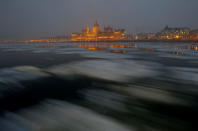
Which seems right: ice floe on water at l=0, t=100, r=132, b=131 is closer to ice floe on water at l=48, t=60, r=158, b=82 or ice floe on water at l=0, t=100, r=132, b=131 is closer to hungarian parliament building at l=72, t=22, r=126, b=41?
ice floe on water at l=48, t=60, r=158, b=82

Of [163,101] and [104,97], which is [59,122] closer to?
[104,97]

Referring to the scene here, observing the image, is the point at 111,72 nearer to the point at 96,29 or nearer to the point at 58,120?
the point at 58,120

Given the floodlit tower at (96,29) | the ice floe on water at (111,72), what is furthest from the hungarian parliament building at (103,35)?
the ice floe on water at (111,72)

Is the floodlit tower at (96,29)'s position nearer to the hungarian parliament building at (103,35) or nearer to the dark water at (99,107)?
the hungarian parliament building at (103,35)

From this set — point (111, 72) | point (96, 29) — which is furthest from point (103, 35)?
point (111, 72)

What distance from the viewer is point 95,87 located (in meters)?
4.50

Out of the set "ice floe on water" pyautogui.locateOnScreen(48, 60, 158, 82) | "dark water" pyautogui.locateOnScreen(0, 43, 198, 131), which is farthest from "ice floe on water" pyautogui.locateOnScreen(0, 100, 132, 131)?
"ice floe on water" pyautogui.locateOnScreen(48, 60, 158, 82)

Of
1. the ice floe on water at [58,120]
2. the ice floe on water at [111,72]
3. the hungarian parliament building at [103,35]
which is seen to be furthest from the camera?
the hungarian parliament building at [103,35]

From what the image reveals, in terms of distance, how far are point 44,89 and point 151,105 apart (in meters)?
3.12

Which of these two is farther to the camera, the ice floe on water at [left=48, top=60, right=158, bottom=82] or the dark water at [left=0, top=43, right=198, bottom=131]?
the ice floe on water at [left=48, top=60, right=158, bottom=82]

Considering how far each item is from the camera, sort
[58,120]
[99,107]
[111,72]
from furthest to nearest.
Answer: [111,72], [99,107], [58,120]

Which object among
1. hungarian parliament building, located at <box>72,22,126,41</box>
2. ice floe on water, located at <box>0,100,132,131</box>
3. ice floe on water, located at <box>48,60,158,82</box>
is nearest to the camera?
ice floe on water, located at <box>0,100,132,131</box>

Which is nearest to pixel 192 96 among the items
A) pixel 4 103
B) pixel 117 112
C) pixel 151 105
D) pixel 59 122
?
pixel 151 105

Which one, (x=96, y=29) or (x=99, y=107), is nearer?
(x=99, y=107)
